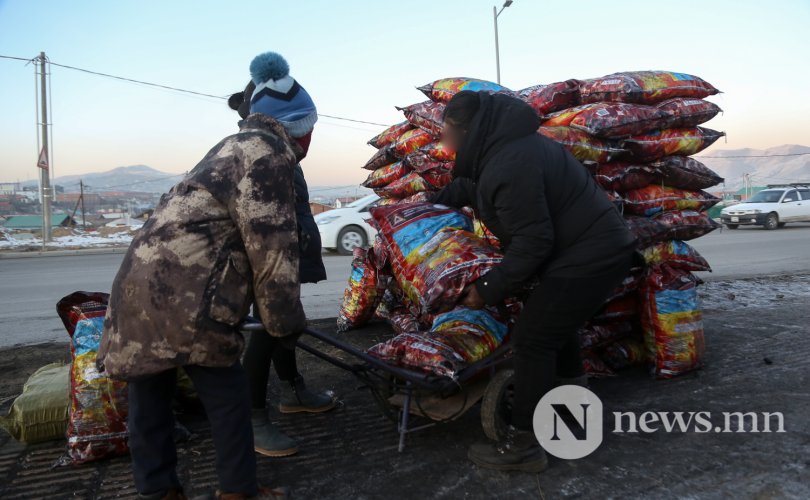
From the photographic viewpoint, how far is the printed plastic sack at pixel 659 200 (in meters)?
4.05

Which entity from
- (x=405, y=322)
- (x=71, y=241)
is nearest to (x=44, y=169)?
(x=71, y=241)

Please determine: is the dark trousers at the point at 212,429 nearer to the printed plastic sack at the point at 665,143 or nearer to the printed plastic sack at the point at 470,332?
the printed plastic sack at the point at 470,332

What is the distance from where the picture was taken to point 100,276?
32.9 feet

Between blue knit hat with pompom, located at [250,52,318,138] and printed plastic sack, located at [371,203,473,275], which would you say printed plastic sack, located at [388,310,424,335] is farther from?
blue knit hat with pompom, located at [250,52,318,138]

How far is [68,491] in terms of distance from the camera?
100 inches

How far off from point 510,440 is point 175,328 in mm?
1496

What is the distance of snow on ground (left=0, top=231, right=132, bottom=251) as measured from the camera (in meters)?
18.7

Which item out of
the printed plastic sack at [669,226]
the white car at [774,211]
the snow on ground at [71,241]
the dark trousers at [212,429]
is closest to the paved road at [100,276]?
the printed plastic sack at [669,226]

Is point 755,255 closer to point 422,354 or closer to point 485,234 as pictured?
point 485,234

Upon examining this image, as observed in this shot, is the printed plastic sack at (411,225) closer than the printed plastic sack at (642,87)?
Yes

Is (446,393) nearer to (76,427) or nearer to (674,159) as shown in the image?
(76,427)

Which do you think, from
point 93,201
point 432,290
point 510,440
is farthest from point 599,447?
point 93,201

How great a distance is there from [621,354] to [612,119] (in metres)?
1.51

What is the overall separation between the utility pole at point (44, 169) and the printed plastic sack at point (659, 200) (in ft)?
63.8
